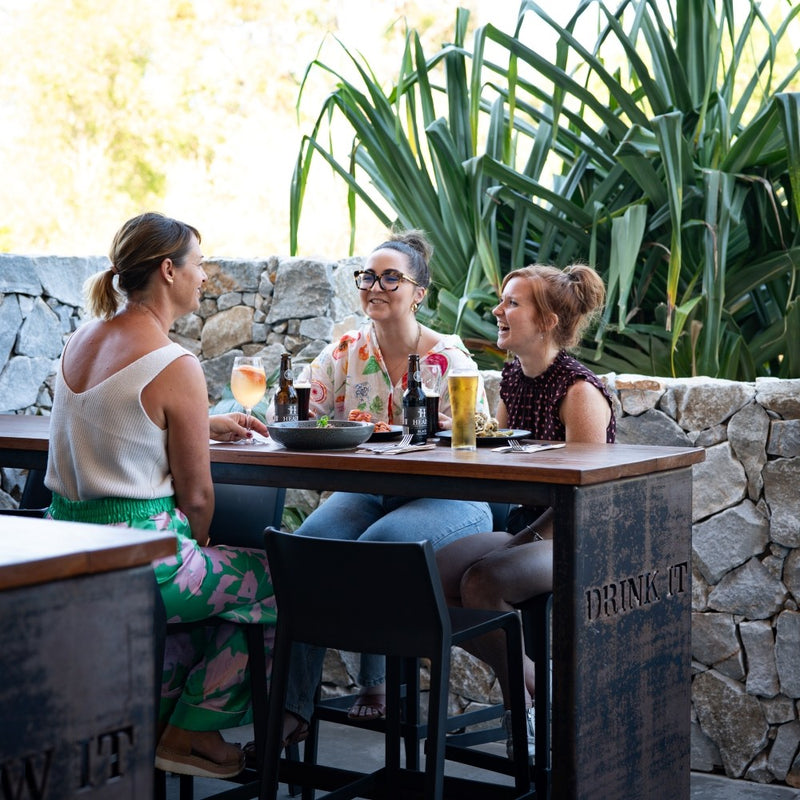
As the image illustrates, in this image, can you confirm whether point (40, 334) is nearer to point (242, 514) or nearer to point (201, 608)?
→ point (242, 514)

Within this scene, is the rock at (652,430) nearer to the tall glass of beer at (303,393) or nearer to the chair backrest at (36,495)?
the tall glass of beer at (303,393)

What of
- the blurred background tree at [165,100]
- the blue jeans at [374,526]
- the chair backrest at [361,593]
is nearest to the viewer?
the chair backrest at [361,593]

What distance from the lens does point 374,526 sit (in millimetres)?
3082

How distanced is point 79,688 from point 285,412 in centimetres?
177

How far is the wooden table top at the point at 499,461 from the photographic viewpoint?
2416 millimetres

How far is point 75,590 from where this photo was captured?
4.84 feet

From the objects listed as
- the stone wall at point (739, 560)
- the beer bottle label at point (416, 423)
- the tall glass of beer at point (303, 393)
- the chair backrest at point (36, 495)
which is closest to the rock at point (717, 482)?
the stone wall at point (739, 560)

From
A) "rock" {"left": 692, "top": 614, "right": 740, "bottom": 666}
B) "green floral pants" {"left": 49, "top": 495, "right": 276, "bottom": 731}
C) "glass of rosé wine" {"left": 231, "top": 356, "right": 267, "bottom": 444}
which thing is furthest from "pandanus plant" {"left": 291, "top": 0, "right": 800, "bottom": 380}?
"green floral pants" {"left": 49, "top": 495, "right": 276, "bottom": 731}

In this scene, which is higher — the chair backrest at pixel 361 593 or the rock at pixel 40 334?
the rock at pixel 40 334

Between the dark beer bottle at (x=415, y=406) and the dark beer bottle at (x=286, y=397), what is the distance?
1.18 feet

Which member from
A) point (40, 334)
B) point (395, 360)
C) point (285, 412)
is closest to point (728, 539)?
point (395, 360)

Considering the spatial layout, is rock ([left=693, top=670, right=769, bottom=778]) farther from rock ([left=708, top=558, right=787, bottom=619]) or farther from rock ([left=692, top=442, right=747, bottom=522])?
rock ([left=692, top=442, right=747, bottom=522])

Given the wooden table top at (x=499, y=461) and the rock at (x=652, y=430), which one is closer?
the wooden table top at (x=499, y=461)

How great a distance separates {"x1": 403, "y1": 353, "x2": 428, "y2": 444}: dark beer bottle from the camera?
9.80ft
